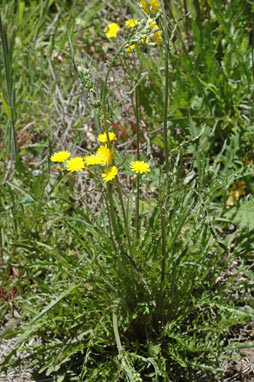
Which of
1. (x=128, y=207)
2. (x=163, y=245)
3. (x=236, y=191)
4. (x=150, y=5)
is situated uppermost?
(x=150, y=5)

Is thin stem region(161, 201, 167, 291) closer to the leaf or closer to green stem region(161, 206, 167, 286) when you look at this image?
green stem region(161, 206, 167, 286)

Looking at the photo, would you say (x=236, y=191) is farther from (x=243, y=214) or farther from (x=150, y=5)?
(x=150, y=5)

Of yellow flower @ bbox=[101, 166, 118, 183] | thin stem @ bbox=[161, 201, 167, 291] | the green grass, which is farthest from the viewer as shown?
the green grass

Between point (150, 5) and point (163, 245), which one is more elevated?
point (150, 5)

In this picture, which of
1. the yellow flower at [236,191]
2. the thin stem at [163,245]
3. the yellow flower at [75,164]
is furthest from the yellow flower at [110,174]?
the yellow flower at [236,191]

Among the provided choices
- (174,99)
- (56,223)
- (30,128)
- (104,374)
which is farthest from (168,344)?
(30,128)

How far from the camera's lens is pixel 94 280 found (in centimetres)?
204

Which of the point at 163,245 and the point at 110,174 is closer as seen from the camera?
the point at 110,174

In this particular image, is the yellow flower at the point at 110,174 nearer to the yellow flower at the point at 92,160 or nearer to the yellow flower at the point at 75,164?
the yellow flower at the point at 92,160

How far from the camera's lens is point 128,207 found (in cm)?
185

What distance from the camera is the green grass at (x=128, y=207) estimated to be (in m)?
1.91

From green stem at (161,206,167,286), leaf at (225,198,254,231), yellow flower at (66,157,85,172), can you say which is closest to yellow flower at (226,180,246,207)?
leaf at (225,198,254,231)

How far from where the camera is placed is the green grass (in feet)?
6.27

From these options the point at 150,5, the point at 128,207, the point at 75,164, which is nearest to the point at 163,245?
the point at 128,207
